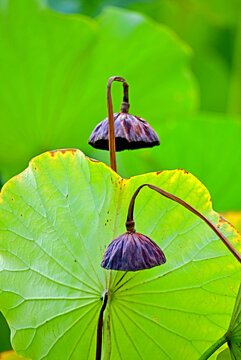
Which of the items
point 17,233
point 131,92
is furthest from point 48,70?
point 17,233

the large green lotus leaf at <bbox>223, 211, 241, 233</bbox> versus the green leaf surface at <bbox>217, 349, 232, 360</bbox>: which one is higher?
the large green lotus leaf at <bbox>223, 211, 241, 233</bbox>

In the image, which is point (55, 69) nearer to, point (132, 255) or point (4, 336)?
point (4, 336)

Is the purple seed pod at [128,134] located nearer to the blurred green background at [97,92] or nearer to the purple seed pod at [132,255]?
the purple seed pod at [132,255]

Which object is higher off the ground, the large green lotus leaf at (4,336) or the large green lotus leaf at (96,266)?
the large green lotus leaf at (96,266)

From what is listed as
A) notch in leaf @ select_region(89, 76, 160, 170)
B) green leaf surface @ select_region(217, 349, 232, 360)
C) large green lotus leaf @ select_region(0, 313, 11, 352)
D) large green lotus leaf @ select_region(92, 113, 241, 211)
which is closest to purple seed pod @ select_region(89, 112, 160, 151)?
notch in leaf @ select_region(89, 76, 160, 170)

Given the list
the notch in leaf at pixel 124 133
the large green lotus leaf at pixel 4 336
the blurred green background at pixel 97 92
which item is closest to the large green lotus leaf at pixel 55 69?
the blurred green background at pixel 97 92

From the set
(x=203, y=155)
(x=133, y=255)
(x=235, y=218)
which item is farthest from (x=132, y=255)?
(x=203, y=155)

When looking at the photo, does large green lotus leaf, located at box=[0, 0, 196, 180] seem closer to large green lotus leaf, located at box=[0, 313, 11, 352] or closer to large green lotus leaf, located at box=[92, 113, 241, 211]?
large green lotus leaf, located at box=[92, 113, 241, 211]
